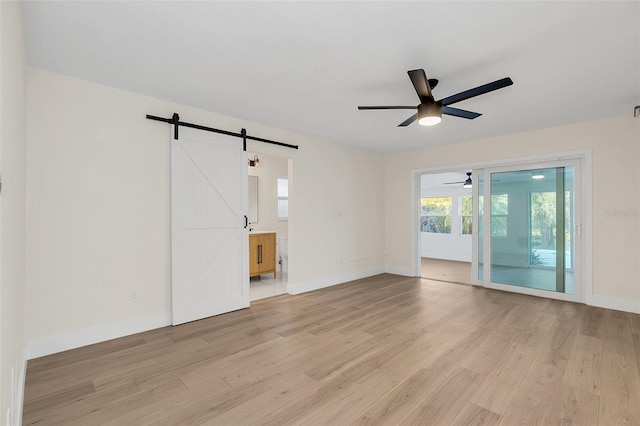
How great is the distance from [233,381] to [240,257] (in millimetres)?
1997

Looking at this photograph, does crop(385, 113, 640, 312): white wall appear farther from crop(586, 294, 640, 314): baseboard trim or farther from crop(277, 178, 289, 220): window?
crop(277, 178, 289, 220): window

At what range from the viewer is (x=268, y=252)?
5883mm

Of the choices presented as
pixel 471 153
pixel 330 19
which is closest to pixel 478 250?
pixel 471 153

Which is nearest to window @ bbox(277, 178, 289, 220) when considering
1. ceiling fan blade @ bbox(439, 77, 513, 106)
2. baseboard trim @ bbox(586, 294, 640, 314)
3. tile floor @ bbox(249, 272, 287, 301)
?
tile floor @ bbox(249, 272, 287, 301)

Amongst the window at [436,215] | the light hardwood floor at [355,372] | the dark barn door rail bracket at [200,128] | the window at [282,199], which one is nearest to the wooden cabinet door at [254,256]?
the window at [282,199]

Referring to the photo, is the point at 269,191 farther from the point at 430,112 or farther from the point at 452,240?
the point at 452,240

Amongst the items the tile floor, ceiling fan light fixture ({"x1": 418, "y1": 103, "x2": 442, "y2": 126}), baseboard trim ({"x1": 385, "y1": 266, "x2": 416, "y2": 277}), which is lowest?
the tile floor

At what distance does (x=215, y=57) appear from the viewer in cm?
255

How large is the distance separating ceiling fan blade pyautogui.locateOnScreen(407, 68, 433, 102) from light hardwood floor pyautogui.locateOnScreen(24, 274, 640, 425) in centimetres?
237

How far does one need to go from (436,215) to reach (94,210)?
9.09m

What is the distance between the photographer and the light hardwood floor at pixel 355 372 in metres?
1.95

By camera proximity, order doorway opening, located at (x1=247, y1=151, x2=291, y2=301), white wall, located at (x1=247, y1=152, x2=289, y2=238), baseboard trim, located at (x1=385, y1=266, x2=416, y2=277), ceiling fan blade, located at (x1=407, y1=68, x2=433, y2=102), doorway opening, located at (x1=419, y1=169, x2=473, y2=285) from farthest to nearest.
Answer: doorway opening, located at (x1=419, y1=169, x2=473, y2=285), white wall, located at (x1=247, y1=152, x2=289, y2=238), doorway opening, located at (x1=247, y1=151, x2=291, y2=301), baseboard trim, located at (x1=385, y1=266, x2=416, y2=277), ceiling fan blade, located at (x1=407, y1=68, x2=433, y2=102)

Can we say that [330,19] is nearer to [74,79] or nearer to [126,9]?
[126,9]

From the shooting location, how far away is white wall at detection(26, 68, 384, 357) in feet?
8.95
